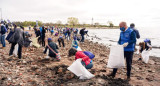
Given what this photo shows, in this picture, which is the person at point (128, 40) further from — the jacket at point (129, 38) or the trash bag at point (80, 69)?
the trash bag at point (80, 69)

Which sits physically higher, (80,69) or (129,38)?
(129,38)

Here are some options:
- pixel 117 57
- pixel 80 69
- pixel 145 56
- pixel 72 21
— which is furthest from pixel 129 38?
pixel 72 21

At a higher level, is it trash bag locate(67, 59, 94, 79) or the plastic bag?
trash bag locate(67, 59, 94, 79)

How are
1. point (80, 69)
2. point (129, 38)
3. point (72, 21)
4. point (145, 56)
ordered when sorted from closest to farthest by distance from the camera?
point (80, 69) → point (129, 38) → point (145, 56) → point (72, 21)

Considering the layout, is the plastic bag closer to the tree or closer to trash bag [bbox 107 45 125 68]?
trash bag [bbox 107 45 125 68]

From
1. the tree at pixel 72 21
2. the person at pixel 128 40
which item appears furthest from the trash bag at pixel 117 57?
the tree at pixel 72 21

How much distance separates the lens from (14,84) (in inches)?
151

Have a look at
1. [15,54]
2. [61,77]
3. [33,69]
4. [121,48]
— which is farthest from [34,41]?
[121,48]

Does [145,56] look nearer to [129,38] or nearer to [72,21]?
[129,38]

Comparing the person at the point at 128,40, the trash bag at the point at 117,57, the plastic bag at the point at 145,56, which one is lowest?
the plastic bag at the point at 145,56

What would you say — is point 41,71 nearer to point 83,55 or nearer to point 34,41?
point 83,55

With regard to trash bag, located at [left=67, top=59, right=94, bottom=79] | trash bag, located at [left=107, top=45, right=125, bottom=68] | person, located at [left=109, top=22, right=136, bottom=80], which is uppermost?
person, located at [left=109, top=22, right=136, bottom=80]

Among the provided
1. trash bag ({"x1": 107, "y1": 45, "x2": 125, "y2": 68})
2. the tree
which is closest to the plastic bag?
trash bag ({"x1": 107, "y1": 45, "x2": 125, "y2": 68})

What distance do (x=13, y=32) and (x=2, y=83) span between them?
3.77 metres
